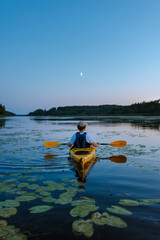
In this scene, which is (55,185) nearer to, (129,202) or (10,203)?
(10,203)

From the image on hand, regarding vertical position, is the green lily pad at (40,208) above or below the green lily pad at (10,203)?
below

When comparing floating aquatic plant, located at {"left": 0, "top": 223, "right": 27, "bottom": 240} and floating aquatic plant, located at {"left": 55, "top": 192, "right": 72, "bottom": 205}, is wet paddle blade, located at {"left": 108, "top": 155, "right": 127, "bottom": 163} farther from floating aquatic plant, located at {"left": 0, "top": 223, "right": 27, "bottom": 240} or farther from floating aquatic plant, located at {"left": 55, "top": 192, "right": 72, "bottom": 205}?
floating aquatic plant, located at {"left": 0, "top": 223, "right": 27, "bottom": 240}

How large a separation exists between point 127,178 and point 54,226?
366 cm

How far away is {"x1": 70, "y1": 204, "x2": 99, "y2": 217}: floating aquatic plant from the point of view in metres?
3.59

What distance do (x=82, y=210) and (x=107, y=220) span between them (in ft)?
1.92

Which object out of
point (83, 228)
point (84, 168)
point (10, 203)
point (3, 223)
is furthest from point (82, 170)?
point (3, 223)

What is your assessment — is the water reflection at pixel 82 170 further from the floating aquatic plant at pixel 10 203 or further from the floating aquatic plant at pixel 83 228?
the floating aquatic plant at pixel 83 228

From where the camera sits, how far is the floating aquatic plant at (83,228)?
3.07m

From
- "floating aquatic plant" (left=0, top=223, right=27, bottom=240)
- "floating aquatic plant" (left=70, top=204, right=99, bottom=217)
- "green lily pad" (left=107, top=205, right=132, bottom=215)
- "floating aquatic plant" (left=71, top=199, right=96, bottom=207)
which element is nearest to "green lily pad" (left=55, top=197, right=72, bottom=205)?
"floating aquatic plant" (left=71, top=199, right=96, bottom=207)

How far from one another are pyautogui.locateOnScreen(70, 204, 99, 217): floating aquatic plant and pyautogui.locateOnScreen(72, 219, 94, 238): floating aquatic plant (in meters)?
0.22

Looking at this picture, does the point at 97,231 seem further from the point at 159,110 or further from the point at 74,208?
the point at 159,110

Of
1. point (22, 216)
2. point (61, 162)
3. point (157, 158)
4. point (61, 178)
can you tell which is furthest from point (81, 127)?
point (22, 216)

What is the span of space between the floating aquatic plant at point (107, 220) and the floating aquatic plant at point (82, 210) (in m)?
0.18

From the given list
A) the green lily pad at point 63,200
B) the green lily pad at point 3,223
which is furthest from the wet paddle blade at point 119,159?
the green lily pad at point 3,223
